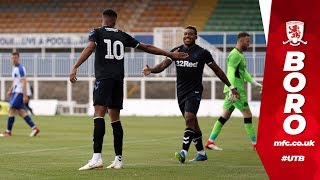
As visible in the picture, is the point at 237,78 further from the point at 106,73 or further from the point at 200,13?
the point at 200,13

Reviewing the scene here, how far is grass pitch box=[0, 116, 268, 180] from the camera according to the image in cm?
1347

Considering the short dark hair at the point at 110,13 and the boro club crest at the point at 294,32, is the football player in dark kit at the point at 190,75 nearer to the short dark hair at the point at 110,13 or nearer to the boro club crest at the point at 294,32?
the short dark hair at the point at 110,13

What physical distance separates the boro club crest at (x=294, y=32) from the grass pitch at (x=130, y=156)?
3.33 m

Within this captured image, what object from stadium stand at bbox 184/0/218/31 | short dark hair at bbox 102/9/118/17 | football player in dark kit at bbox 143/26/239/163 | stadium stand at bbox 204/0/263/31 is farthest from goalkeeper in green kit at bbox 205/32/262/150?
stadium stand at bbox 184/0/218/31

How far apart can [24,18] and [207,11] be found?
32.1ft

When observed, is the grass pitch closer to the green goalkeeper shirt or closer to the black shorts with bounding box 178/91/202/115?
the black shorts with bounding box 178/91/202/115

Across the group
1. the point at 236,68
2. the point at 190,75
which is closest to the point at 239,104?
the point at 236,68

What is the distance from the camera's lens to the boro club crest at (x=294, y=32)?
33.1 ft

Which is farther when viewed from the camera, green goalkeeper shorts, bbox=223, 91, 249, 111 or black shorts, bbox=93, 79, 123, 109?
green goalkeeper shorts, bbox=223, 91, 249, 111

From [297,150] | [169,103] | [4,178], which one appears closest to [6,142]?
[4,178]

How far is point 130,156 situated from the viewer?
17297mm

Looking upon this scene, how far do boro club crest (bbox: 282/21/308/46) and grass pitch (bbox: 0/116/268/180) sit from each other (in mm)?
3331

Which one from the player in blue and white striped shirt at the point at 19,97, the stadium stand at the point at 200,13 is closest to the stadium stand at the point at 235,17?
the stadium stand at the point at 200,13

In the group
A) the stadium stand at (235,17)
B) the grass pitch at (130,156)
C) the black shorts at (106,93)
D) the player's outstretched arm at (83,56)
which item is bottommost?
the grass pitch at (130,156)
